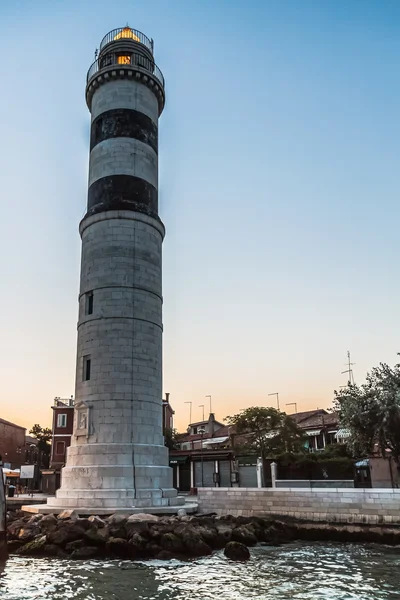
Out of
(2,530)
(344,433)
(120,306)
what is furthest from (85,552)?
(344,433)

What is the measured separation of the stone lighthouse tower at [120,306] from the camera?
20141mm

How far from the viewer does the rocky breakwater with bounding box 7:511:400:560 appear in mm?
14578

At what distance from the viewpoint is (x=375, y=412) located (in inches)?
982

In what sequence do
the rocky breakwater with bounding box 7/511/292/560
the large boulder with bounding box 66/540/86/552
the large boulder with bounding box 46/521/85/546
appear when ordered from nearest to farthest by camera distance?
the rocky breakwater with bounding box 7/511/292/560
the large boulder with bounding box 66/540/86/552
the large boulder with bounding box 46/521/85/546

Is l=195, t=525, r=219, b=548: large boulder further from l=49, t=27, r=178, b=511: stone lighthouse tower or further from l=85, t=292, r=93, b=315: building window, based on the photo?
l=85, t=292, r=93, b=315: building window

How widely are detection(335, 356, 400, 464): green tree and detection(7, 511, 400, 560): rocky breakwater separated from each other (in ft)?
25.7

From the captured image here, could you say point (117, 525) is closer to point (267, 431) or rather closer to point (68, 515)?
point (68, 515)

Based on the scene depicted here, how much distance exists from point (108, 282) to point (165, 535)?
10774 millimetres

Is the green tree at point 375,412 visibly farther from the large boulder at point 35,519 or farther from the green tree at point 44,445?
the green tree at point 44,445

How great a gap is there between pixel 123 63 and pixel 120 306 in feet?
40.9

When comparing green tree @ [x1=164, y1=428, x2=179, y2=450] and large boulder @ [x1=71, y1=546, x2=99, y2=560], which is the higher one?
green tree @ [x1=164, y1=428, x2=179, y2=450]

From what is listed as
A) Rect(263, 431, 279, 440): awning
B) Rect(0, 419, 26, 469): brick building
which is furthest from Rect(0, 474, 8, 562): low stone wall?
Rect(0, 419, 26, 469): brick building

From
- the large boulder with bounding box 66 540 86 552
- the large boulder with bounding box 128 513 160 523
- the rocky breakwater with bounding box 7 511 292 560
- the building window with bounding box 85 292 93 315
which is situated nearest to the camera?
the rocky breakwater with bounding box 7 511 292 560

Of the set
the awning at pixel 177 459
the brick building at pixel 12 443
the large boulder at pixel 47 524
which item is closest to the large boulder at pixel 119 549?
the large boulder at pixel 47 524
